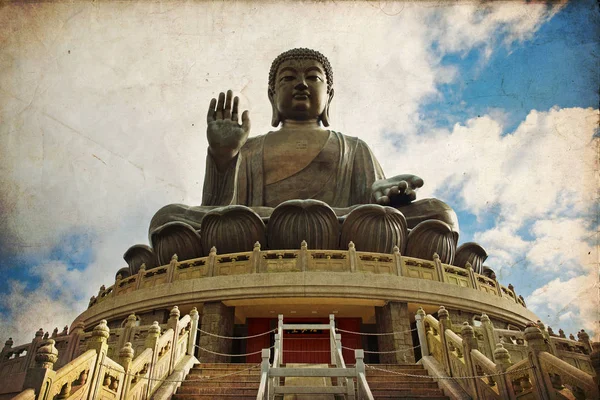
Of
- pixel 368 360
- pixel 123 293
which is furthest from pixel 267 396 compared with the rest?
pixel 123 293

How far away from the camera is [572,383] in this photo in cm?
348

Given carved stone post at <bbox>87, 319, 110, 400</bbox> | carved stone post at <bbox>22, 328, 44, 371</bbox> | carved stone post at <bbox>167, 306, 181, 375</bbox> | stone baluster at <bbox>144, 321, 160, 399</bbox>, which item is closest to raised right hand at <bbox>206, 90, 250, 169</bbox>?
carved stone post at <bbox>22, 328, 44, 371</bbox>

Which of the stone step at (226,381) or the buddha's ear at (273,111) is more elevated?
the buddha's ear at (273,111)

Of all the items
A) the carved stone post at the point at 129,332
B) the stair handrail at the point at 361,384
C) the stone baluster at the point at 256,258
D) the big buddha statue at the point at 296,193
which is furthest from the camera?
the big buddha statue at the point at 296,193

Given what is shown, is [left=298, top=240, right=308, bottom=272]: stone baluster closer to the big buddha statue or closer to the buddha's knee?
the big buddha statue

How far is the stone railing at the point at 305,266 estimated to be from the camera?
8727mm

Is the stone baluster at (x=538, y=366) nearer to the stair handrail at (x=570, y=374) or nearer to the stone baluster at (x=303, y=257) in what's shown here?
the stair handrail at (x=570, y=374)

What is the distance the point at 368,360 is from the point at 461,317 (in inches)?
74.8

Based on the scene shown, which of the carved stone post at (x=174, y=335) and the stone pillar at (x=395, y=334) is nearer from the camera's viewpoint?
the carved stone post at (x=174, y=335)

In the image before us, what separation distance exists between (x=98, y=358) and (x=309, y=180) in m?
9.48

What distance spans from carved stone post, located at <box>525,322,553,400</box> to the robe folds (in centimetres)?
839

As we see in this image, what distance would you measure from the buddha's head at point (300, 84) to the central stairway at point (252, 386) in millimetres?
9596

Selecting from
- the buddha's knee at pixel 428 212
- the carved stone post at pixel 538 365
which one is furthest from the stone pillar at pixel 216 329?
the carved stone post at pixel 538 365

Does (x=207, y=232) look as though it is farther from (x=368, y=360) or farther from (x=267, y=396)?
(x=267, y=396)
